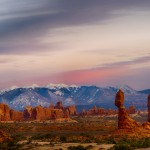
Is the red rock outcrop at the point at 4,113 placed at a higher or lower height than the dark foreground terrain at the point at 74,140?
higher

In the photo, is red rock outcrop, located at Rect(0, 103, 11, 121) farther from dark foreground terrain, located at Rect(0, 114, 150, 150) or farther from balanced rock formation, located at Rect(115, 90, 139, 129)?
balanced rock formation, located at Rect(115, 90, 139, 129)

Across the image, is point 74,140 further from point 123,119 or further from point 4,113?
point 4,113

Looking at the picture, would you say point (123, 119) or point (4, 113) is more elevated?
point (4, 113)

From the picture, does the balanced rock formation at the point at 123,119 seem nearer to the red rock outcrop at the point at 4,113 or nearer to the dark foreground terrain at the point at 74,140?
the dark foreground terrain at the point at 74,140

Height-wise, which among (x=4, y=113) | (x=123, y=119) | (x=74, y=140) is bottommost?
(x=74, y=140)

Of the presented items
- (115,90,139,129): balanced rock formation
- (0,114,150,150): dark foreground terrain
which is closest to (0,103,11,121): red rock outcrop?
(0,114,150,150): dark foreground terrain

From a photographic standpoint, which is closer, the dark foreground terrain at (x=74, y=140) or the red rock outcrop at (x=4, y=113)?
the dark foreground terrain at (x=74, y=140)

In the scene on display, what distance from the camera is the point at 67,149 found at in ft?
180

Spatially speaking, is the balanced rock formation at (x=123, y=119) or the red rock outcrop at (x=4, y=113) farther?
the red rock outcrop at (x=4, y=113)

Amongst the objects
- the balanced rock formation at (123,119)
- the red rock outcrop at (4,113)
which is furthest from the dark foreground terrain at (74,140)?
the red rock outcrop at (4,113)

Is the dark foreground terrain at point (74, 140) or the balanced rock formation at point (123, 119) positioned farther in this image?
the balanced rock formation at point (123, 119)

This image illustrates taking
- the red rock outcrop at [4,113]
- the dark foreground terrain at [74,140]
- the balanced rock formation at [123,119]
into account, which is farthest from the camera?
the red rock outcrop at [4,113]

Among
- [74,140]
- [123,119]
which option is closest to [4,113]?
[123,119]

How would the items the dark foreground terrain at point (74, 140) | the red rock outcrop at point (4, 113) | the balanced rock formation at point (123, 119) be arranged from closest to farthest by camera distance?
the dark foreground terrain at point (74, 140), the balanced rock formation at point (123, 119), the red rock outcrop at point (4, 113)
